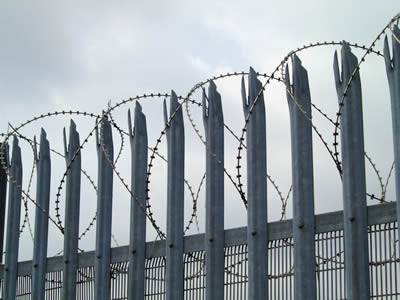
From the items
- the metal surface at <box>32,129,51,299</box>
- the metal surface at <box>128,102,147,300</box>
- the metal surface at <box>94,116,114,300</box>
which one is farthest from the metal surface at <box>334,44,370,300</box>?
the metal surface at <box>32,129,51,299</box>

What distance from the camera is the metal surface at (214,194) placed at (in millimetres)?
29766

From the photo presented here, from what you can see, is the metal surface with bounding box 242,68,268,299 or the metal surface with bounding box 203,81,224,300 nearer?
the metal surface with bounding box 242,68,268,299

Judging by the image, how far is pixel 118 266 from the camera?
33719 millimetres

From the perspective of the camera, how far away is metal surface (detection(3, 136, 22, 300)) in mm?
38156

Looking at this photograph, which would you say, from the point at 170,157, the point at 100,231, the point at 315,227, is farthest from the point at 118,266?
the point at 315,227

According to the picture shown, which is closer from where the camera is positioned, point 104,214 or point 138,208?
point 138,208

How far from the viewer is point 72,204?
35.9 m

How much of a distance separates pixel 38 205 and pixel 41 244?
1290mm

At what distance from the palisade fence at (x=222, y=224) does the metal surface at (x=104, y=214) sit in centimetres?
3

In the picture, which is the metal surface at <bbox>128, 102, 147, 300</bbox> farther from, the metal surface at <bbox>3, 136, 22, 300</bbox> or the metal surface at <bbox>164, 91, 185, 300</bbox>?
the metal surface at <bbox>3, 136, 22, 300</bbox>

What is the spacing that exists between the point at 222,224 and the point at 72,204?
23.9ft

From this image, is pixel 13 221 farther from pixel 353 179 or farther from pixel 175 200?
pixel 353 179

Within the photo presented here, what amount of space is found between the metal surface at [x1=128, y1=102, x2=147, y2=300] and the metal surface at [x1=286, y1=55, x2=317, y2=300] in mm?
6262

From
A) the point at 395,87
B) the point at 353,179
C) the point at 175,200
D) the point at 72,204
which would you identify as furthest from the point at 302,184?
the point at 72,204
